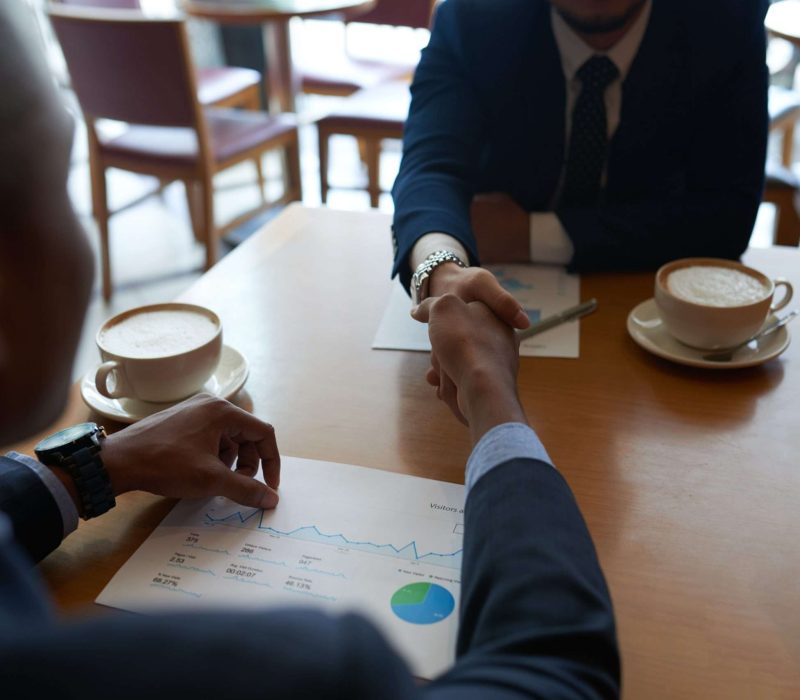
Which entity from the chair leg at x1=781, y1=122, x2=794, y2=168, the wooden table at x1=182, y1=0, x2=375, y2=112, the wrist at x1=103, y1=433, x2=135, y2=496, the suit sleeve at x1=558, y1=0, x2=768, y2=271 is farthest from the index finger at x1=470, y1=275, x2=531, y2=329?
the chair leg at x1=781, y1=122, x2=794, y2=168

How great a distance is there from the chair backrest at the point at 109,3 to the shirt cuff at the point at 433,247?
2.88 metres

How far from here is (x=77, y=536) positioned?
0.73m

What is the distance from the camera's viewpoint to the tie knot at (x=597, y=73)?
130 cm

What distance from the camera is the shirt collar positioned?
1287mm

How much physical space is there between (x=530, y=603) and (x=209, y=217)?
240 centimetres

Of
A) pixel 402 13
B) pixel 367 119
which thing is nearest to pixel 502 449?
pixel 367 119

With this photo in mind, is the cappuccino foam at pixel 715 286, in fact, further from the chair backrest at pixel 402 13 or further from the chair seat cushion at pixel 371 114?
the chair backrest at pixel 402 13

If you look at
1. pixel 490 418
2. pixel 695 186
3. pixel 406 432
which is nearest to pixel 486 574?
pixel 490 418

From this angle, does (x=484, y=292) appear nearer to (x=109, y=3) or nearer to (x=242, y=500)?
(x=242, y=500)

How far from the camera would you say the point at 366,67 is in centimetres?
339

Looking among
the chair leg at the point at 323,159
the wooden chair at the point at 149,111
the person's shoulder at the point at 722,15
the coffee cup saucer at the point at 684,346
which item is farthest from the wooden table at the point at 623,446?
the chair leg at the point at 323,159

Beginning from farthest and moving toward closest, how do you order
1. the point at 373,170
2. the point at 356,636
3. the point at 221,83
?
the point at 221,83 → the point at 373,170 → the point at 356,636

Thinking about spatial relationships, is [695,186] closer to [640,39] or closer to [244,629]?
[640,39]

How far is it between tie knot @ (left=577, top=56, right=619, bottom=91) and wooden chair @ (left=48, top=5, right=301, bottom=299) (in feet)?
4.70
